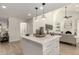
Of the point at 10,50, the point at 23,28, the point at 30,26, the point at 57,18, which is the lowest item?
the point at 10,50

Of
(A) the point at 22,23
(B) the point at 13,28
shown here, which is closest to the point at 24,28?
(A) the point at 22,23

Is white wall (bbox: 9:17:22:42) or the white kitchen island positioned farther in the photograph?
white wall (bbox: 9:17:22:42)

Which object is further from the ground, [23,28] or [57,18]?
[57,18]

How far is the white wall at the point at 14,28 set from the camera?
8258 mm

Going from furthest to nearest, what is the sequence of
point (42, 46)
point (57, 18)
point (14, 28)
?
point (14, 28) → point (57, 18) → point (42, 46)

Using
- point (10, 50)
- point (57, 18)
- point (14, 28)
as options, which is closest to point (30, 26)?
point (14, 28)

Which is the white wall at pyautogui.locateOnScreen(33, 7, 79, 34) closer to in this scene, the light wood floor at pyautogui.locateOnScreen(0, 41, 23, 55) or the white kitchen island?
the light wood floor at pyautogui.locateOnScreen(0, 41, 23, 55)

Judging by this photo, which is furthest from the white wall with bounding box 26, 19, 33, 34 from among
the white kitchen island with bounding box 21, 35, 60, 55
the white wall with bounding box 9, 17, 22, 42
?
the white kitchen island with bounding box 21, 35, 60, 55

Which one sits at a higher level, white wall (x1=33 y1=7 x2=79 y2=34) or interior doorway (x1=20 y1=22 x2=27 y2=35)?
white wall (x1=33 y1=7 x2=79 y2=34)

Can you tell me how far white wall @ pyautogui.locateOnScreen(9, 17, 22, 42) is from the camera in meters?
8.26

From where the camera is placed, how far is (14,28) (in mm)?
8648

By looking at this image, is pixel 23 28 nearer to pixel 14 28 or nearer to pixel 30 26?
A: pixel 30 26

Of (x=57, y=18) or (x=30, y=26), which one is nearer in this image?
(x=57, y=18)
